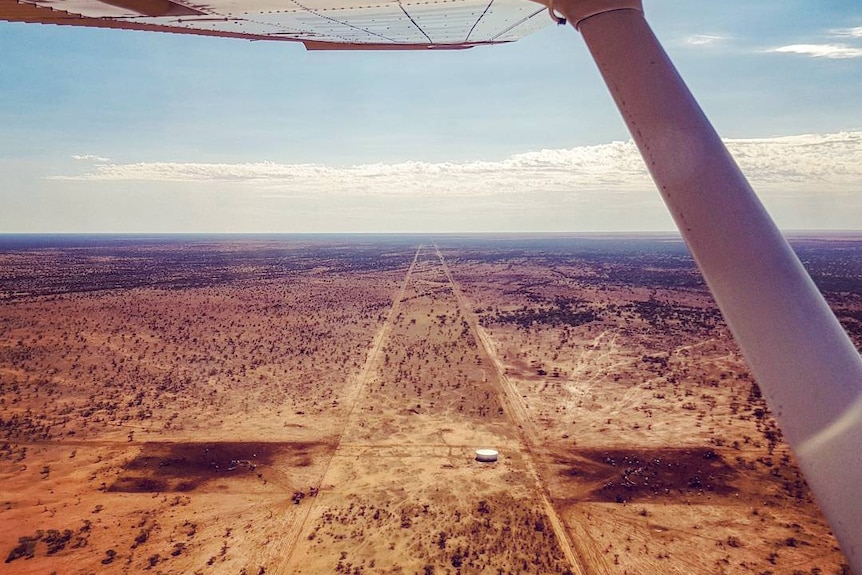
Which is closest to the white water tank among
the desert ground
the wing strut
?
the desert ground

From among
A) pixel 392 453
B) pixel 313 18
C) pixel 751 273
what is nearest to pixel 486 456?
pixel 392 453

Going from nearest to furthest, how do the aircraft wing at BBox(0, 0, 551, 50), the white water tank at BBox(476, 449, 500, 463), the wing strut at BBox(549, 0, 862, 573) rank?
the wing strut at BBox(549, 0, 862, 573) → the aircraft wing at BBox(0, 0, 551, 50) → the white water tank at BBox(476, 449, 500, 463)

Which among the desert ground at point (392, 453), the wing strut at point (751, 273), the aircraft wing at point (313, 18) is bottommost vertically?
the desert ground at point (392, 453)

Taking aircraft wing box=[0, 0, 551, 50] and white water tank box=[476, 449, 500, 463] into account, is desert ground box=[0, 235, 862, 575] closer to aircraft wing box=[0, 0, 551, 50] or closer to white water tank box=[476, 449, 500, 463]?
white water tank box=[476, 449, 500, 463]

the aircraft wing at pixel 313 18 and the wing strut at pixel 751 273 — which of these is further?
the aircraft wing at pixel 313 18

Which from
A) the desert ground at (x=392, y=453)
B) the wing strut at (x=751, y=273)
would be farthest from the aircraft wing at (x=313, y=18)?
the desert ground at (x=392, y=453)

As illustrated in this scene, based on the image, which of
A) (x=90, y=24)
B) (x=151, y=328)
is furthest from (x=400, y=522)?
(x=151, y=328)

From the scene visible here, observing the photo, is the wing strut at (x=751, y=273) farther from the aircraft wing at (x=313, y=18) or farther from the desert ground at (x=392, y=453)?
the desert ground at (x=392, y=453)

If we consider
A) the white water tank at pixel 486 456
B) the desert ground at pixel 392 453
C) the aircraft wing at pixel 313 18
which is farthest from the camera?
the white water tank at pixel 486 456
